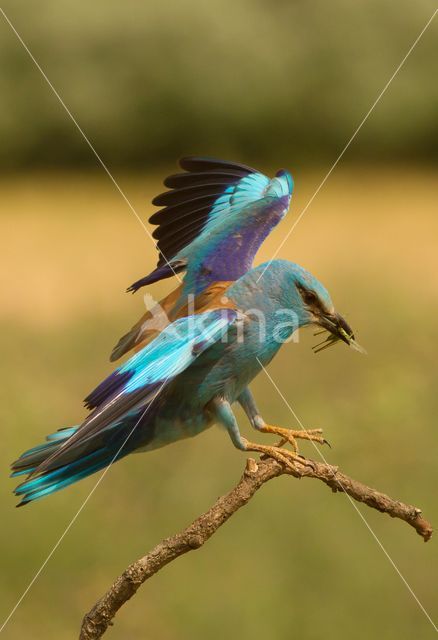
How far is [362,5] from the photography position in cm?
478

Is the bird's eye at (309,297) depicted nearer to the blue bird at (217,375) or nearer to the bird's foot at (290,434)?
the blue bird at (217,375)

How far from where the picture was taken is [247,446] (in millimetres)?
1523

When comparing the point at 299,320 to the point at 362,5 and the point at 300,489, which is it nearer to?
the point at 300,489

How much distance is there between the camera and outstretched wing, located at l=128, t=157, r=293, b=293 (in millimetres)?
1739

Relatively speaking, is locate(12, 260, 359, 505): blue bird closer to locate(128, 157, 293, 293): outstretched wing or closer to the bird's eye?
the bird's eye

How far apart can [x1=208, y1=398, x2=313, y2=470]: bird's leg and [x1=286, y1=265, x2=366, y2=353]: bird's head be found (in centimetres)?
14

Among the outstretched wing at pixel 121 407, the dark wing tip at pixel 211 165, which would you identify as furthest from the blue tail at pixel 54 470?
the dark wing tip at pixel 211 165

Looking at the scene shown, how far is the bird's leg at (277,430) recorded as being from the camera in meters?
1.60

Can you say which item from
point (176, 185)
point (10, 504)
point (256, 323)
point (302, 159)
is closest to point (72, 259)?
point (302, 159)

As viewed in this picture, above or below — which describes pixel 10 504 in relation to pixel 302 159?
below

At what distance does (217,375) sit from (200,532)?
0.26 m

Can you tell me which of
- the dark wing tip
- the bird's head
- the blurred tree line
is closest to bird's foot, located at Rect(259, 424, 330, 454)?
the bird's head

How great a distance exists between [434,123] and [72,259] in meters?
1.55

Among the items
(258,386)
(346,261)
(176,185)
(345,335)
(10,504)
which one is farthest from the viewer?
(346,261)
